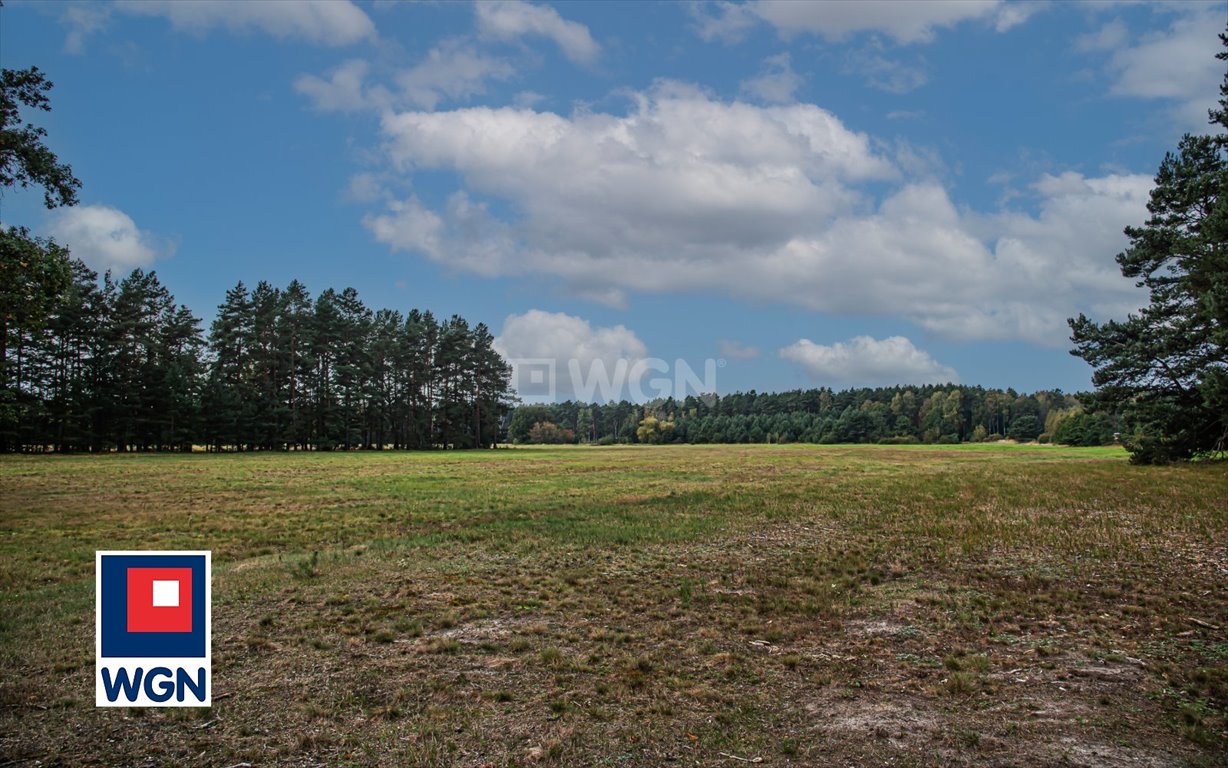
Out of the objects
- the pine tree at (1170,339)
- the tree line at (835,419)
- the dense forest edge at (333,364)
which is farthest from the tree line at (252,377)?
the pine tree at (1170,339)

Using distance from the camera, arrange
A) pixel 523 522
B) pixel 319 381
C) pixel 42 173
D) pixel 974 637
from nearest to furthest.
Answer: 1. pixel 974 637
2. pixel 42 173
3. pixel 523 522
4. pixel 319 381

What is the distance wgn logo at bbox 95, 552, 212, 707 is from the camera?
7176mm

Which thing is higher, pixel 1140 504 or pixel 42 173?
pixel 42 173

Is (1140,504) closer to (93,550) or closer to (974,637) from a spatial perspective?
(974,637)

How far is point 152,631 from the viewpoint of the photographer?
7.98 meters

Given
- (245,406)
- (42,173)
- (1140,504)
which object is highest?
(42,173)

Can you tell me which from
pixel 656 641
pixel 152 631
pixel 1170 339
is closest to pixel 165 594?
pixel 152 631

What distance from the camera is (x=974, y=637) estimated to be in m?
9.16

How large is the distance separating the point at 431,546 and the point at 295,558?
3.00 meters

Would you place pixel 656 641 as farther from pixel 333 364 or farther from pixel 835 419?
pixel 835 419

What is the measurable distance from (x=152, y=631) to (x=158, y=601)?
1.33ft

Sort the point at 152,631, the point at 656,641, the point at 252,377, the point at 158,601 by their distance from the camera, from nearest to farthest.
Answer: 1. the point at 152,631
2. the point at 158,601
3. the point at 656,641
4. the point at 252,377

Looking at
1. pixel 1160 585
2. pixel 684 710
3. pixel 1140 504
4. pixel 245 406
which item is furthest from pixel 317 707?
pixel 245 406

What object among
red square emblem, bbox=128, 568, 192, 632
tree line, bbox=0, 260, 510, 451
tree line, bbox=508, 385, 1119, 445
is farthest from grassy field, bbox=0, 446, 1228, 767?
tree line, bbox=508, 385, 1119, 445
